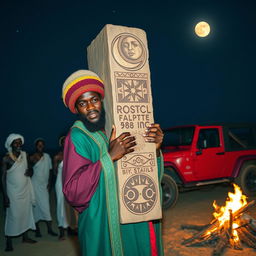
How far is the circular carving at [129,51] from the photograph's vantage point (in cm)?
161

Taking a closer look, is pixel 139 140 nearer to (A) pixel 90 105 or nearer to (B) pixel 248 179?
(A) pixel 90 105

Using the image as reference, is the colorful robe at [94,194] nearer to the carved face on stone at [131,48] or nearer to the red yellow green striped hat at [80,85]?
the red yellow green striped hat at [80,85]

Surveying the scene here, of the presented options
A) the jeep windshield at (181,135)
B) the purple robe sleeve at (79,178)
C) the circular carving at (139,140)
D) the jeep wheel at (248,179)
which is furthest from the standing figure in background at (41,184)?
the jeep wheel at (248,179)

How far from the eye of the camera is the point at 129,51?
1.63m

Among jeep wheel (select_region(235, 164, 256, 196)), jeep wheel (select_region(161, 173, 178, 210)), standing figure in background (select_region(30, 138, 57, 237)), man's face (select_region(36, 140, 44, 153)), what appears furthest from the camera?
jeep wheel (select_region(235, 164, 256, 196))

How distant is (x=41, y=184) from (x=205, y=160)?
14.1 ft

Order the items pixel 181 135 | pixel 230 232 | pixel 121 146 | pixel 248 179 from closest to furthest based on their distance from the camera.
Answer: pixel 121 146 < pixel 230 232 < pixel 181 135 < pixel 248 179

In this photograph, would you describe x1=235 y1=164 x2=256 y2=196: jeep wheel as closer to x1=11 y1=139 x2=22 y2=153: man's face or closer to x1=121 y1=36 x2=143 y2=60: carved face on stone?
x1=11 y1=139 x2=22 y2=153: man's face

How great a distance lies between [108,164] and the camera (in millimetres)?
1551

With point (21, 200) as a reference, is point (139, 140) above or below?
above

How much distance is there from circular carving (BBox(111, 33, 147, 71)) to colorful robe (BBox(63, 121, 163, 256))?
51 centimetres

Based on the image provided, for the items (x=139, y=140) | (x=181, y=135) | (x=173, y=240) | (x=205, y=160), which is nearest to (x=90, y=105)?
(x=139, y=140)

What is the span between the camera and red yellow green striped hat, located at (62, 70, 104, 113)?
1649mm

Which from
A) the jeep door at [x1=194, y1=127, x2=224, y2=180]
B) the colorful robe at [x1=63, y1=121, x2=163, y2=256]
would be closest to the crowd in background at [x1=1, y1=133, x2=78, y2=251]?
the colorful robe at [x1=63, y1=121, x2=163, y2=256]
